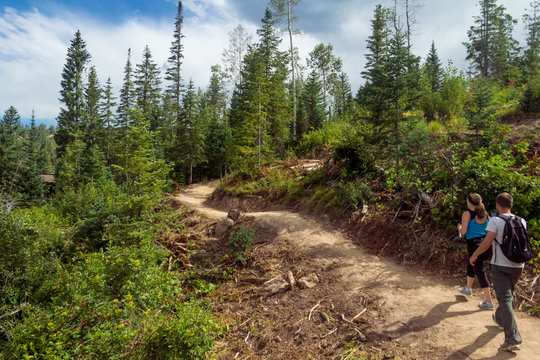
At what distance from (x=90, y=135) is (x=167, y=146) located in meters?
12.6

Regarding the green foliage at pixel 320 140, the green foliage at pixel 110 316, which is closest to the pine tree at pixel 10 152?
the green foliage at pixel 110 316

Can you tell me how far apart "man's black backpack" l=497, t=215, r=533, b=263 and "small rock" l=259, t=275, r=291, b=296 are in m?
4.41

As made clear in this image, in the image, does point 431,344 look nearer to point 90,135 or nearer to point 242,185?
point 242,185

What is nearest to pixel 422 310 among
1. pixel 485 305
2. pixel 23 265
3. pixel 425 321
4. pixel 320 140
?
pixel 425 321

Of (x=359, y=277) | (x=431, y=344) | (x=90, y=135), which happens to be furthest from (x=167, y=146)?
(x=431, y=344)

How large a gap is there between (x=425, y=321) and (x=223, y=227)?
25.0ft

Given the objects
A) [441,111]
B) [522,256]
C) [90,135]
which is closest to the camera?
[522,256]

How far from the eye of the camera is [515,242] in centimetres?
351

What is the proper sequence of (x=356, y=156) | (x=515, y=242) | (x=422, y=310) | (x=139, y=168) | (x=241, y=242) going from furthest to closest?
(x=356, y=156)
(x=139, y=168)
(x=241, y=242)
(x=422, y=310)
(x=515, y=242)

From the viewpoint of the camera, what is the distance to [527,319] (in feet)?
13.7

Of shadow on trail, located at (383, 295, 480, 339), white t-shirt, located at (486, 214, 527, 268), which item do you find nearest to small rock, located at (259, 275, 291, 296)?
shadow on trail, located at (383, 295, 480, 339)

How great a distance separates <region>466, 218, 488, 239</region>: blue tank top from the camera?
186 inches

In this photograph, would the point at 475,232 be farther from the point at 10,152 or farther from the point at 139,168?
the point at 10,152

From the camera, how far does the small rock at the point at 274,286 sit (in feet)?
21.5
